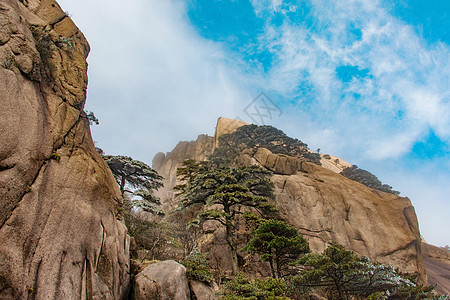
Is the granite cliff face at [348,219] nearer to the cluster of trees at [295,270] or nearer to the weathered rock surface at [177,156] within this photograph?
the cluster of trees at [295,270]

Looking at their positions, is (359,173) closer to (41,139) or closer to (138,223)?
(138,223)

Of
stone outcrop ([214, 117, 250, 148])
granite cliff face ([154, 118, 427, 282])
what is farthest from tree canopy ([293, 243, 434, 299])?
stone outcrop ([214, 117, 250, 148])

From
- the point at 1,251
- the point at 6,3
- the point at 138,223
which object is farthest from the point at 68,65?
the point at 138,223

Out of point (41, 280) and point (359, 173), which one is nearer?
point (41, 280)

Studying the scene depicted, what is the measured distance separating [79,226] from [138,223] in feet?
26.8

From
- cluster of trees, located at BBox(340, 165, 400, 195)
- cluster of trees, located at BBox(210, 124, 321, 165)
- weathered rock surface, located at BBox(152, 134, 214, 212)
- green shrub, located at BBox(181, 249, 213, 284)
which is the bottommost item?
green shrub, located at BBox(181, 249, 213, 284)

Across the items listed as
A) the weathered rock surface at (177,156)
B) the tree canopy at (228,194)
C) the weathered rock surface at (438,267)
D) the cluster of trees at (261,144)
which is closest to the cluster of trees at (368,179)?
the cluster of trees at (261,144)

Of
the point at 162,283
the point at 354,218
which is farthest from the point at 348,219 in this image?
the point at 162,283

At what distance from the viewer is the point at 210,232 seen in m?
19.2

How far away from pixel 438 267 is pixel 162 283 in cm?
3408

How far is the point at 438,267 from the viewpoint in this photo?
26438 millimetres

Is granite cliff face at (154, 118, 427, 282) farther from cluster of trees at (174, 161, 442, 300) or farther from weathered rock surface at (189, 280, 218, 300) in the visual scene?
weathered rock surface at (189, 280, 218, 300)

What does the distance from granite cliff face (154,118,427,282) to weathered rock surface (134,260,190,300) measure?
806 cm

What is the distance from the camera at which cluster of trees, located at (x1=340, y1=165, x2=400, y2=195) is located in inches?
1256
